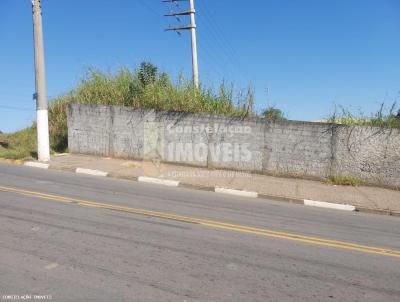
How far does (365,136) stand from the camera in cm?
1329

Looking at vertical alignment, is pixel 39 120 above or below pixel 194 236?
above

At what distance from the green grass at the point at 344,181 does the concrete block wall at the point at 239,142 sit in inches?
5.2

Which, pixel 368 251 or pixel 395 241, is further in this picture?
pixel 395 241

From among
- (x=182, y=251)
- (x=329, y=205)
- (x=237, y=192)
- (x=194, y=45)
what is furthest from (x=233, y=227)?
(x=194, y=45)

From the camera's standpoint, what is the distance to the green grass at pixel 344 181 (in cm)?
1342

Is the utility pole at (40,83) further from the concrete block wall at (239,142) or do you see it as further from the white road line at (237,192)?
the white road line at (237,192)

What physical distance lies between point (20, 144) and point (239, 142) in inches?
382

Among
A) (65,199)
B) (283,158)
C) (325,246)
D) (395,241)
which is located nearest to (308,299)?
(325,246)

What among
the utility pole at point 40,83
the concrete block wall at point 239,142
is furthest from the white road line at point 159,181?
the utility pole at point 40,83

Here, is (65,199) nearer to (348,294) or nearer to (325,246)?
(325,246)

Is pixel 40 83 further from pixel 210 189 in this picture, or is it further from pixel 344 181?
pixel 344 181

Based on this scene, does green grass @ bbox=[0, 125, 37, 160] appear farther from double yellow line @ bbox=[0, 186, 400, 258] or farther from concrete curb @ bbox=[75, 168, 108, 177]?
double yellow line @ bbox=[0, 186, 400, 258]

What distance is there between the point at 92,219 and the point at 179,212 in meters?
1.76

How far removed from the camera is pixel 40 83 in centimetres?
1466
